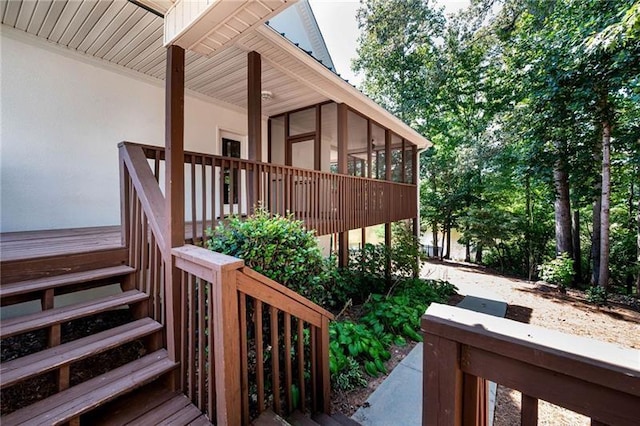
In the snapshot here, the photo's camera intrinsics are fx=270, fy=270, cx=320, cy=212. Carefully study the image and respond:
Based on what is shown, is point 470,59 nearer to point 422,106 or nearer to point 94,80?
point 422,106

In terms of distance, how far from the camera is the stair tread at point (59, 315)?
1.88 m

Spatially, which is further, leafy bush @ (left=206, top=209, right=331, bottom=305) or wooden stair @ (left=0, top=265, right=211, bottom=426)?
leafy bush @ (left=206, top=209, right=331, bottom=305)

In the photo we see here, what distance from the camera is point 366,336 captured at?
4.23m

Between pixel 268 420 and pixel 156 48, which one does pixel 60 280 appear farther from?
pixel 156 48

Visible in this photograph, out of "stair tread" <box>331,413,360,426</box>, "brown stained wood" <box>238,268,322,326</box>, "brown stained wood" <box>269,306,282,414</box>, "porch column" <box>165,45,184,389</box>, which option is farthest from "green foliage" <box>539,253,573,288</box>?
"porch column" <box>165,45,184,389</box>

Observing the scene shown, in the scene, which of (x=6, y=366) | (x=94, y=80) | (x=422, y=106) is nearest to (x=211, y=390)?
(x=6, y=366)

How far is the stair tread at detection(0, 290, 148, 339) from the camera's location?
6.18ft

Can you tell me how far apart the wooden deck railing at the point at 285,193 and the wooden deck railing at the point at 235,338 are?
1260 millimetres

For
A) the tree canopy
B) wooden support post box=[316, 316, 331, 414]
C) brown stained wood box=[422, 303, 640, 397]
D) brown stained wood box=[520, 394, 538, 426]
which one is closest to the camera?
brown stained wood box=[422, 303, 640, 397]

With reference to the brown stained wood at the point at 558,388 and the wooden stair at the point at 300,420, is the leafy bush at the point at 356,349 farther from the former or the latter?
the brown stained wood at the point at 558,388

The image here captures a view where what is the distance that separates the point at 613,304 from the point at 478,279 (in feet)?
12.9

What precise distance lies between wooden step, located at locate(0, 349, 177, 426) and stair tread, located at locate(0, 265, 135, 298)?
0.85 metres

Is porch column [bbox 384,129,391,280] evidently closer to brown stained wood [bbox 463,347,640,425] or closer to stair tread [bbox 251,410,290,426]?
stair tread [bbox 251,410,290,426]

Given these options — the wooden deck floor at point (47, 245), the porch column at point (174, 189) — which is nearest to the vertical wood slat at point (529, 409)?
the porch column at point (174, 189)
